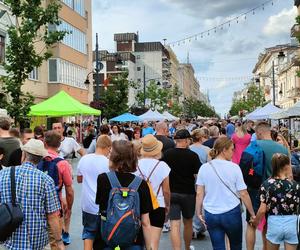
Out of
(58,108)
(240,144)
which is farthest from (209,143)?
(58,108)

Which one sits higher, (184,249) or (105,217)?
(105,217)

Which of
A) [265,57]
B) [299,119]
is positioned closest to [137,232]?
[299,119]

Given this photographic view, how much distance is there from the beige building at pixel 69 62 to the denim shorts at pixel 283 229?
105ft

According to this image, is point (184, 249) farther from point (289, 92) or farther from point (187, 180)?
point (289, 92)

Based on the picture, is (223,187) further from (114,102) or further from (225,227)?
(114,102)

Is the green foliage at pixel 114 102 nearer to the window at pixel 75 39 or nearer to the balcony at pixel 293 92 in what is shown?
the window at pixel 75 39

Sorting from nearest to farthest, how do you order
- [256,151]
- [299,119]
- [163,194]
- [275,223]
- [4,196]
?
[4,196] → [275,223] → [163,194] → [256,151] → [299,119]

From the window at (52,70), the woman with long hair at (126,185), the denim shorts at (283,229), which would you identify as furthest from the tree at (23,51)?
the window at (52,70)

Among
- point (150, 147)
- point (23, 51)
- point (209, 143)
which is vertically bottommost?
point (209, 143)

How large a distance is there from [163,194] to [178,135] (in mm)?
1111

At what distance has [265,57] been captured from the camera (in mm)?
135375

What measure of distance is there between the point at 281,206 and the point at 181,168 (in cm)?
174

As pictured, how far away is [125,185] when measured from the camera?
14.8ft

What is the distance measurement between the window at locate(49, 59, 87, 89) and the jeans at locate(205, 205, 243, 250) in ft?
118
